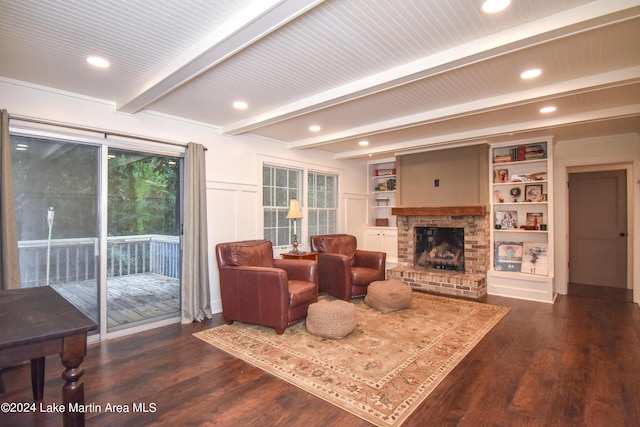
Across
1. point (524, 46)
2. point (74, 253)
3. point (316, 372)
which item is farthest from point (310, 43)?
point (74, 253)

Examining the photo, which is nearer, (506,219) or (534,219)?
(534,219)

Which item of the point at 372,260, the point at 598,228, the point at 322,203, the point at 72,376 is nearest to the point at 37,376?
the point at 72,376

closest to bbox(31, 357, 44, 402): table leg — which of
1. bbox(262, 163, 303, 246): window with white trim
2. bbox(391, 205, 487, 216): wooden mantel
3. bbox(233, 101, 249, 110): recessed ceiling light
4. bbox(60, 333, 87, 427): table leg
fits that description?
bbox(60, 333, 87, 427): table leg

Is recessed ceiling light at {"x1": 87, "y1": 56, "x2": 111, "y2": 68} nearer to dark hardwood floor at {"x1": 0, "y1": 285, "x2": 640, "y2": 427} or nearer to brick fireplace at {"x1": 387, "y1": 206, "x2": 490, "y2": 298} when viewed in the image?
dark hardwood floor at {"x1": 0, "y1": 285, "x2": 640, "y2": 427}

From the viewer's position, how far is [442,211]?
18.0ft

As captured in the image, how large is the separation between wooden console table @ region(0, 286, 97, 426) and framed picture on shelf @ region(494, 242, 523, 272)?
548cm

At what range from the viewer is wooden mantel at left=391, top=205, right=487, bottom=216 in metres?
5.15

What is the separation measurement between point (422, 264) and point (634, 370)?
3.53m

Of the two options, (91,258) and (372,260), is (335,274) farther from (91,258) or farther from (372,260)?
(91,258)

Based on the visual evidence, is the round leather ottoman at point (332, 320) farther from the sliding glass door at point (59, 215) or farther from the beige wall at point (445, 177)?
the beige wall at point (445, 177)

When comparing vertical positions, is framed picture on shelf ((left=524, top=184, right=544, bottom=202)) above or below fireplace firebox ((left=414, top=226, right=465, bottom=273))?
above

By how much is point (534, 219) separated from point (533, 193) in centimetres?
41

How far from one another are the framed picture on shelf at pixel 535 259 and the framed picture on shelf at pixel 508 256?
7 cm

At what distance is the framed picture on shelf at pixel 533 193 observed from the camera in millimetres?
5004
